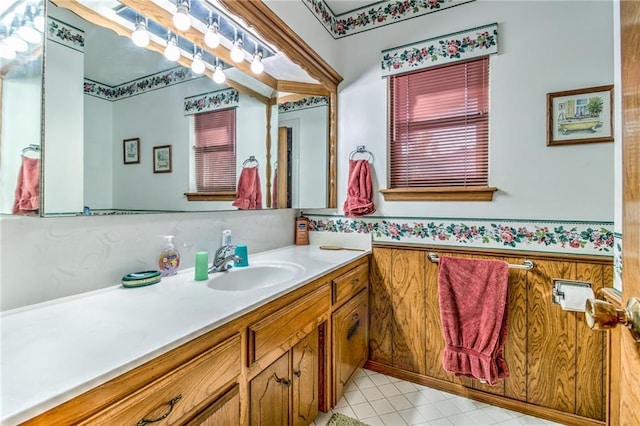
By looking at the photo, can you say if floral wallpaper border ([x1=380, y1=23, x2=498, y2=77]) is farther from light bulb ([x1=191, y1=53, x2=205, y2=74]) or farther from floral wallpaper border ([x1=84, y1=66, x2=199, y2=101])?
floral wallpaper border ([x1=84, y1=66, x2=199, y2=101])

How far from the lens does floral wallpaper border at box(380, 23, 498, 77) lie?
1.72 metres

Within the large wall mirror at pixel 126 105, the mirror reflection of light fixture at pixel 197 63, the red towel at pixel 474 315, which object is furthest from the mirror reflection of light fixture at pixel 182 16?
the red towel at pixel 474 315

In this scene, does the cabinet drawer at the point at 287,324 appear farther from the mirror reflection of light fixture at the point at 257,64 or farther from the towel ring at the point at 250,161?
the mirror reflection of light fixture at the point at 257,64

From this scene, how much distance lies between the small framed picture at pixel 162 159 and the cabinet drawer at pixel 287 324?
82 centimetres

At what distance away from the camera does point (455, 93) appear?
1822 mm

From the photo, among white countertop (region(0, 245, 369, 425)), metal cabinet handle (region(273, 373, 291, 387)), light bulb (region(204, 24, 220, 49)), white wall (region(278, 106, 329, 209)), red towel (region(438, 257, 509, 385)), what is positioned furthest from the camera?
white wall (region(278, 106, 329, 209))

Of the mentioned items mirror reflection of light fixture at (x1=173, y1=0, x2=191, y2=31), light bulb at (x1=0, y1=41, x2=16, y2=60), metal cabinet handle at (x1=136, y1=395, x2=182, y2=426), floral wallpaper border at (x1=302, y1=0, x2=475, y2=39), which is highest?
floral wallpaper border at (x1=302, y1=0, x2=475, y2=39)

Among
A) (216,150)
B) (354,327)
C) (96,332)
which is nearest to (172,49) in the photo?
(216,150)

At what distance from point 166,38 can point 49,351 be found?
1.25 meters

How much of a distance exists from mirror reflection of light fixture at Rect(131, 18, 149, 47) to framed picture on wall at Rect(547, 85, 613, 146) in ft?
6.42

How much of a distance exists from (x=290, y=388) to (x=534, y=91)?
1.92m

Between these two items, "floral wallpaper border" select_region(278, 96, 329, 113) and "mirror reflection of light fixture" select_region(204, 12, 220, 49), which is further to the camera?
"floral wallpaper border" select_region(278, 96, 329, 113)

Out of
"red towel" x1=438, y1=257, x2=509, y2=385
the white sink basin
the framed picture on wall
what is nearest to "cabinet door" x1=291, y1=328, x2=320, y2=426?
the white sink basin

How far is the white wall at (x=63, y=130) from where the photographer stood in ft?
3.20
